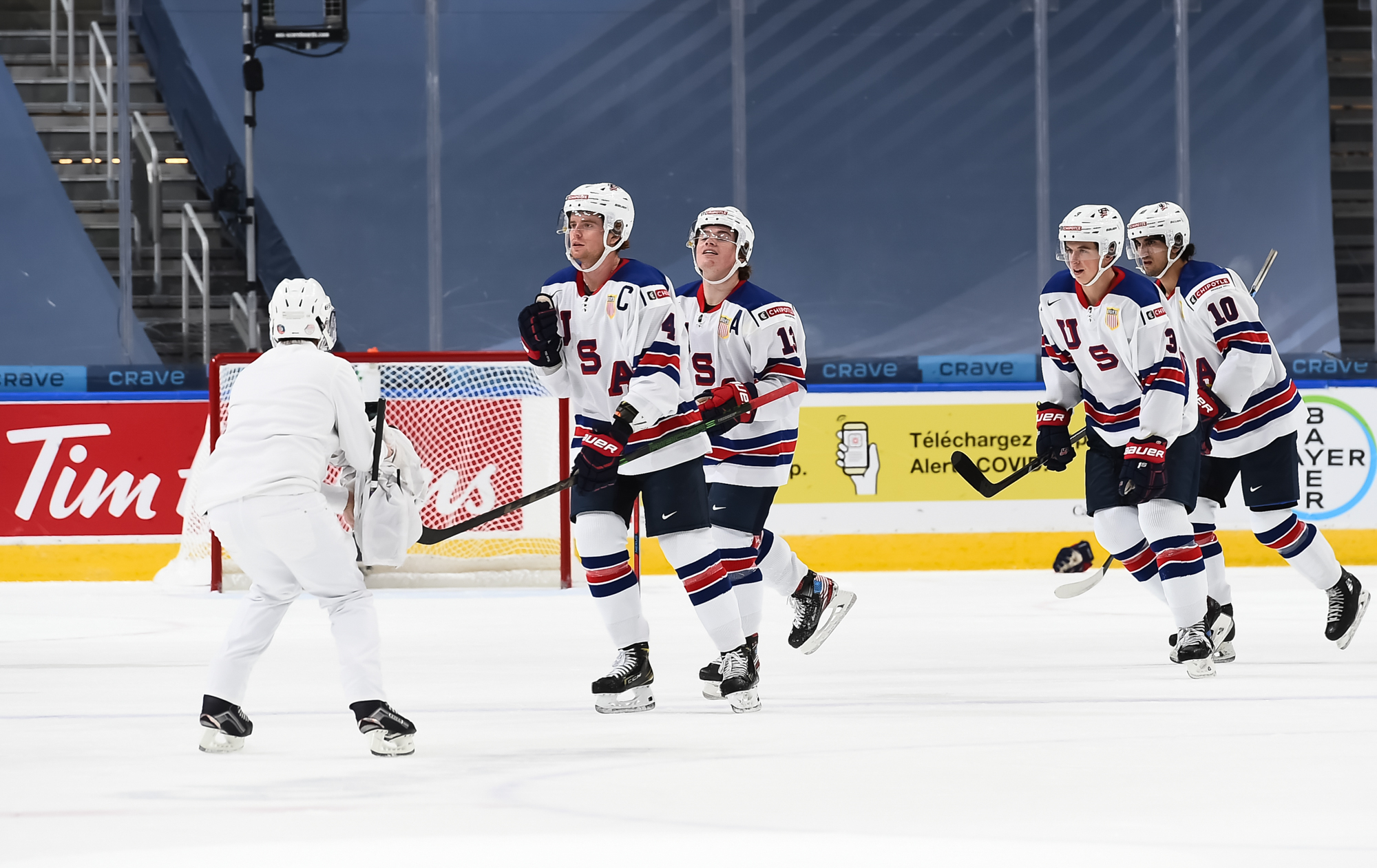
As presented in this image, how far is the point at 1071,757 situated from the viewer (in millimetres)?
3000

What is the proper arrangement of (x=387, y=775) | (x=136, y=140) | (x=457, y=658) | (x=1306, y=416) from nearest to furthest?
(x=387, y=775) < (x=457, y=658) < (x=1306, y=416) < (x=136, y=140)

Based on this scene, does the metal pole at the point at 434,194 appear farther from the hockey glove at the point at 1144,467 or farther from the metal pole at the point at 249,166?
the hockey glove at the point at 1144,467

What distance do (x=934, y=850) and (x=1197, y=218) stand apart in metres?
8.04

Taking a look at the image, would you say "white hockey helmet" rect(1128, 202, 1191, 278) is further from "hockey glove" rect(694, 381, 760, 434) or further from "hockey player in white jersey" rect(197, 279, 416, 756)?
"hockey player in white jersey" rect(197, 279, 416, 756)

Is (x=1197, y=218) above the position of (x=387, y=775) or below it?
above

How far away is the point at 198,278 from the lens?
28.3ft

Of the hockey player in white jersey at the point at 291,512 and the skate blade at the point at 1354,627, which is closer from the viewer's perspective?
the hockey player in white jersey at the point at 291,512

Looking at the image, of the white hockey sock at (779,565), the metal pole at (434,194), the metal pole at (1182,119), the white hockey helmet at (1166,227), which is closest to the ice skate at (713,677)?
the white hockey sock at (779,565)

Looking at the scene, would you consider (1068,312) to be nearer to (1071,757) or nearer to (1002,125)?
(1071,757)

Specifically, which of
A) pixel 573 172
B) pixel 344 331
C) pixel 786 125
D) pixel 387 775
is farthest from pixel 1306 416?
pixel 387 775

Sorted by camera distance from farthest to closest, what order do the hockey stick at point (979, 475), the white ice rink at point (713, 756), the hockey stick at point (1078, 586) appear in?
the hockey stick at point (1078, 586) → the hockey stick at point (979, 475) → the white ice rink at point (713, 756)

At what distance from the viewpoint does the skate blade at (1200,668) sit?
4.12 meters

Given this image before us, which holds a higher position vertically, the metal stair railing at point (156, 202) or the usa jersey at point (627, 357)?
the metal stair railing at point (156, 202)

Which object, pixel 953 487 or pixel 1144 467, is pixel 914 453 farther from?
pixel 1144 467
